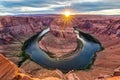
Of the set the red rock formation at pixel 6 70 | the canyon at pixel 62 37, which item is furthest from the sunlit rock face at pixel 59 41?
the red rock formation at pixel 6 70

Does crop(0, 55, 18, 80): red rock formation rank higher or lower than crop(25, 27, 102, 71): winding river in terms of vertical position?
higher

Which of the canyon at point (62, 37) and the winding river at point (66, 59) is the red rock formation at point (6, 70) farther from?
the winding river at point (66, 59)

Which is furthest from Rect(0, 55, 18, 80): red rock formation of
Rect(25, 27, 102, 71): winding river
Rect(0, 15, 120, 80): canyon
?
Rect(25, 27, 102, 71): winding river

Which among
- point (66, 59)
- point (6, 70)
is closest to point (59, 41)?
point (66, 59)

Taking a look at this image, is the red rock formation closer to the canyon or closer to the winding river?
the canyon

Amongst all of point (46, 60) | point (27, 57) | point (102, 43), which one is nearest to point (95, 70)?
point (46, 60)

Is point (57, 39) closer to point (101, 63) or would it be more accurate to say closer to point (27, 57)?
point (27, 57)

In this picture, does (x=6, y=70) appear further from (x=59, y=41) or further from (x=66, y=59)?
(x=59, y=41)
